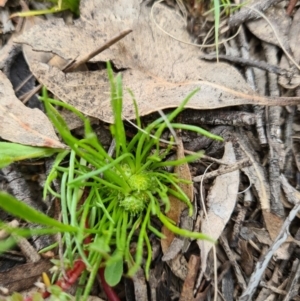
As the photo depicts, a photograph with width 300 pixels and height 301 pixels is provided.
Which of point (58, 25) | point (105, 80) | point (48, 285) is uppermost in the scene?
point (58, 25)

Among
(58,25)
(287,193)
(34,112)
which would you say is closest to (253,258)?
(287,193)

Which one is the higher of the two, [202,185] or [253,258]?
[202,185]

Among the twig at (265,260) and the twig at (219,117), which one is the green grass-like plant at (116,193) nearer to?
the twig at (219,117)

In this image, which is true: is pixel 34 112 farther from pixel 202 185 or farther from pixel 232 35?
pixel 232 35

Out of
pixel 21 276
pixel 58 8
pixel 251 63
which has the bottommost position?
pixel 21 276

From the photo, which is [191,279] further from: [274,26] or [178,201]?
[274,26]

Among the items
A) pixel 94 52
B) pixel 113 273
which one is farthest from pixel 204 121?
pixel 113 273
